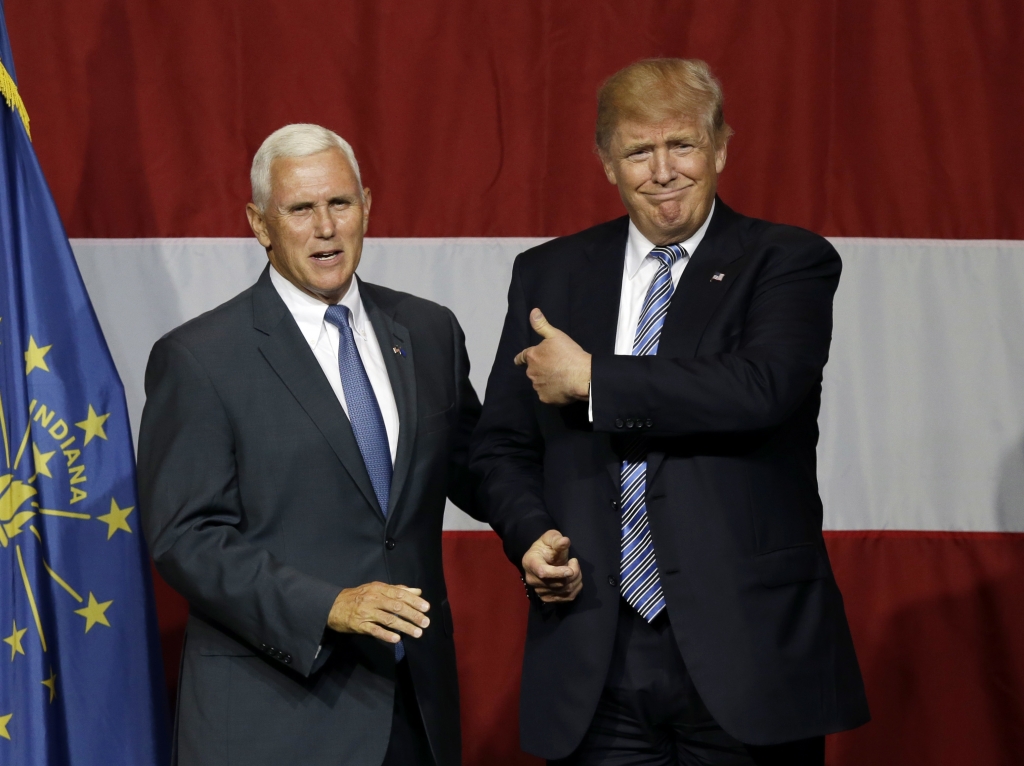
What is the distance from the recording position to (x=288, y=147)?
203 cm

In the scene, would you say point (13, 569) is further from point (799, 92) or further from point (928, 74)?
point (928, 74)

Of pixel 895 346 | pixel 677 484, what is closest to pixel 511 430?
Result: pixel 677 484

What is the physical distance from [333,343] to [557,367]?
19.1 inches

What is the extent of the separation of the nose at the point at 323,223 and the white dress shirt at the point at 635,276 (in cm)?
50

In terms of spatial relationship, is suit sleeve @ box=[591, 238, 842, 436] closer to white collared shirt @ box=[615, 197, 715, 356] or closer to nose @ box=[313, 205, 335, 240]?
white collared shirt @ box=[615, 197, 715, 356]

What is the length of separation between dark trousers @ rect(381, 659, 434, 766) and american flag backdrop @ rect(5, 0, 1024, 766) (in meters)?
1.04

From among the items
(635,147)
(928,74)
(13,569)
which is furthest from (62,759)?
(928,74)

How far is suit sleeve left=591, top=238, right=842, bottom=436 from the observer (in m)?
1.67

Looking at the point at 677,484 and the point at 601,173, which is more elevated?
the point at 601,173

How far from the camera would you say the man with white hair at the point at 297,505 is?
185cm

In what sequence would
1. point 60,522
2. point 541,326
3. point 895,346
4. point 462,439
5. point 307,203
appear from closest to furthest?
point 541,326 < point 307,203 < point 462,439 < point 60,522 < point 895,346

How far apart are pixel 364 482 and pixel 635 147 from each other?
0.69 m

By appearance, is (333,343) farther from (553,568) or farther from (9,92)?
(9,92)

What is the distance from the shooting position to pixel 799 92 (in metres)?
3.02
